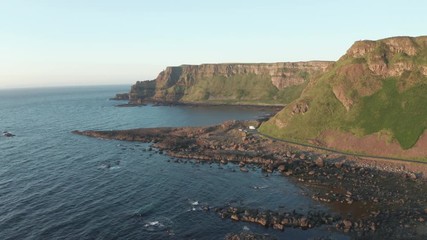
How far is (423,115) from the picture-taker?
110125 millimetres

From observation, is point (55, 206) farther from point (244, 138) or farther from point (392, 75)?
point (392, 75)

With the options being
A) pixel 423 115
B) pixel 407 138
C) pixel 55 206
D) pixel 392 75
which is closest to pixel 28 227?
pixel 55 206

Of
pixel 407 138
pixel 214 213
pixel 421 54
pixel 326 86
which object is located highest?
pixel 421 54

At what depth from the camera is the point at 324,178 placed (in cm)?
9062

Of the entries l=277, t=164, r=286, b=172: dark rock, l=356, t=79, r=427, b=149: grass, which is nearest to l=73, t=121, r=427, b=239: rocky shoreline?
l=277, t=164, r=286, b=172: dark rock

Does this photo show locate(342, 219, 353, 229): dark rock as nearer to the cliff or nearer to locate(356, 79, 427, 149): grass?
the cliff

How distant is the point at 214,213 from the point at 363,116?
A: 75574mm

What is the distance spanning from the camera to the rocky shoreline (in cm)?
6400

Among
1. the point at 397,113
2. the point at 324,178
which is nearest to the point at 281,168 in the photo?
the point at 324,178

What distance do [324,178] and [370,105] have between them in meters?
46.7

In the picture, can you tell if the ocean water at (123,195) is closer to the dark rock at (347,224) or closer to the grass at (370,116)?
the dark rock at (347,224)

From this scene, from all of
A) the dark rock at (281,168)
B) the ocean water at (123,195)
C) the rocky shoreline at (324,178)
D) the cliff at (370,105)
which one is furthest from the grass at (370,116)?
the ocean water at (123,195)

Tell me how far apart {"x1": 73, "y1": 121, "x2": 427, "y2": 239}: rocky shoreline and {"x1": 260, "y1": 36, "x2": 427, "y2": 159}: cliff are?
954cm

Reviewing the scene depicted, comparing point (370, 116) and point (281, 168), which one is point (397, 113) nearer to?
point (370, 116)
